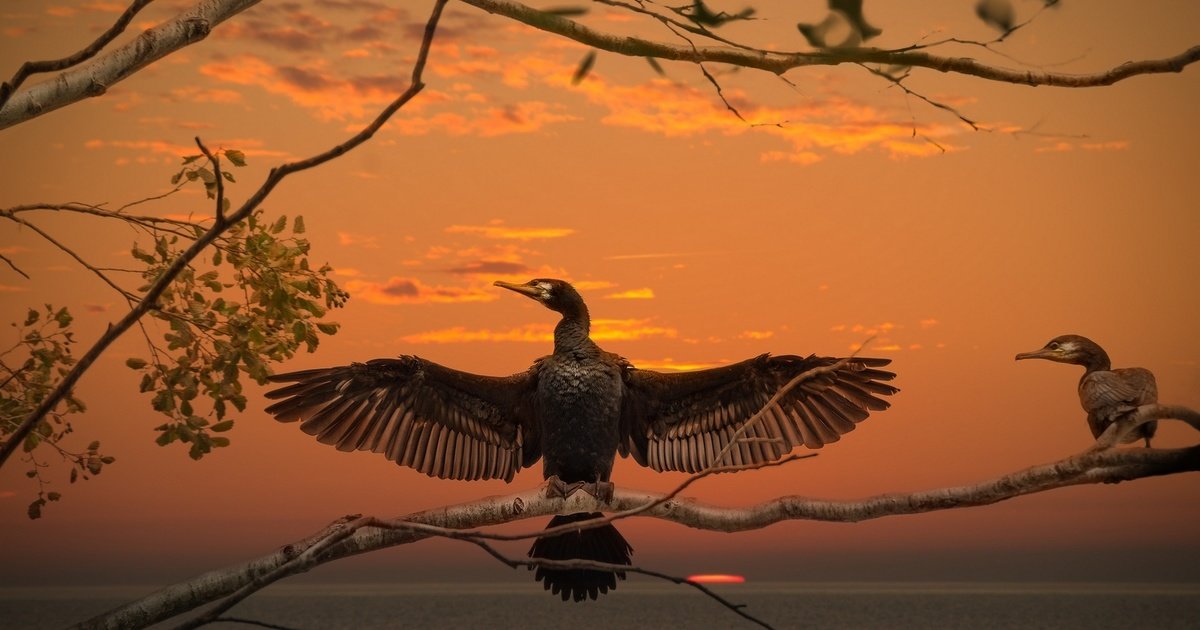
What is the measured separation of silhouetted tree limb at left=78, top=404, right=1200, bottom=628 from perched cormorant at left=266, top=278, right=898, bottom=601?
0.92 meters

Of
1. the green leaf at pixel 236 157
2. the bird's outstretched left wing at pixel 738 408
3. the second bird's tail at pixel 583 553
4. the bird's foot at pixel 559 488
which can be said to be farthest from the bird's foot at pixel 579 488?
the green leaf at pixel 236 157

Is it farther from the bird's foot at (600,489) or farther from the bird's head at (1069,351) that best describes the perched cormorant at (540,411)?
the bird's head at (1069,351)

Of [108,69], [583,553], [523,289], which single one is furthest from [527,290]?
[108,69]

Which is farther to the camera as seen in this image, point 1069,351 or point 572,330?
point 572,330

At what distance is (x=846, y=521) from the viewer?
10.6 feet

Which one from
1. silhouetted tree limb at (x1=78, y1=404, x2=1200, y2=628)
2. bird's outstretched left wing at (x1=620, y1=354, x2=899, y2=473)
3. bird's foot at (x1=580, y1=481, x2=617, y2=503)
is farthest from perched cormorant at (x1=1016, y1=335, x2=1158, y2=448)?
bird's foot at (x1=580, y1=481, x2=617, y2=503)

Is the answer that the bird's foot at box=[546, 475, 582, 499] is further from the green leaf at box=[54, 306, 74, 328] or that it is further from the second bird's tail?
the green leaf at box=[54, 306, 74, 328]

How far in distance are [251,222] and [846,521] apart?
2.03 meters

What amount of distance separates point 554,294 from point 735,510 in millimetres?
1323

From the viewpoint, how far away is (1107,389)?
3727mm

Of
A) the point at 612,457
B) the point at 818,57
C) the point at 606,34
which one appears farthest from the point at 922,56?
the point at 612,457

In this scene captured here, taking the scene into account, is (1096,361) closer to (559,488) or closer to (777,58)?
A: (777,58)

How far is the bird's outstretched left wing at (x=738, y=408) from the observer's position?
4.61 m

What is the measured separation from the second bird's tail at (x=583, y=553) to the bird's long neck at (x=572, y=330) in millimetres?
589
